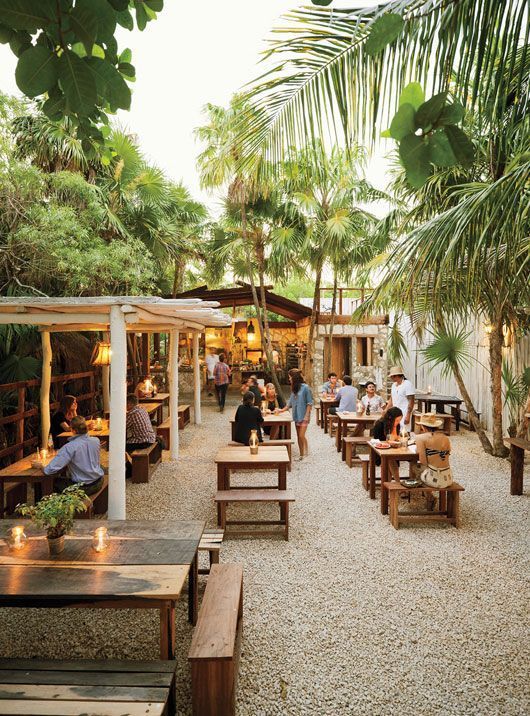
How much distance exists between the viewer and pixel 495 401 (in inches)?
350

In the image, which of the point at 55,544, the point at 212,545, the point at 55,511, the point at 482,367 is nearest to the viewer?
the point at 55,511

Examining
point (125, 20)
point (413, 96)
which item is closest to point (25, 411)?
point (125, 20)

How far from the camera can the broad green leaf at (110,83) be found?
44.2 inches

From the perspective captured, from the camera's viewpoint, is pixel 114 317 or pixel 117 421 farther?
pixel 117 421

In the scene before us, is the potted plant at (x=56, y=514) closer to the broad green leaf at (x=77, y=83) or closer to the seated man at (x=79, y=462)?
the seated man at (x=79, y=462)

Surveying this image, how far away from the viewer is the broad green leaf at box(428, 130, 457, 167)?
0.89 meters

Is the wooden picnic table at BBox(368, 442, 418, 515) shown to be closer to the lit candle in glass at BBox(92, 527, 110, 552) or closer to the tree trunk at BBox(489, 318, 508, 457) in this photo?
the tree trunk at BBox(489, 318, 508, 457)

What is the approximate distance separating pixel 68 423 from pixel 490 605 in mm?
6349

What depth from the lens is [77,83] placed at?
997 millimetres

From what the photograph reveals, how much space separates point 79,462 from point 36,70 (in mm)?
4912

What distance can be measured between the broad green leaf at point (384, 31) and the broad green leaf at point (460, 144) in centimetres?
26

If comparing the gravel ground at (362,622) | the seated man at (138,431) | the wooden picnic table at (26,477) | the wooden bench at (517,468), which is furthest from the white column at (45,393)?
the wooden bench at (517,468)

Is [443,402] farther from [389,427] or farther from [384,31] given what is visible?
[384,31]

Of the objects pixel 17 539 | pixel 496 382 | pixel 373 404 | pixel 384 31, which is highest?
pixel 384 31
